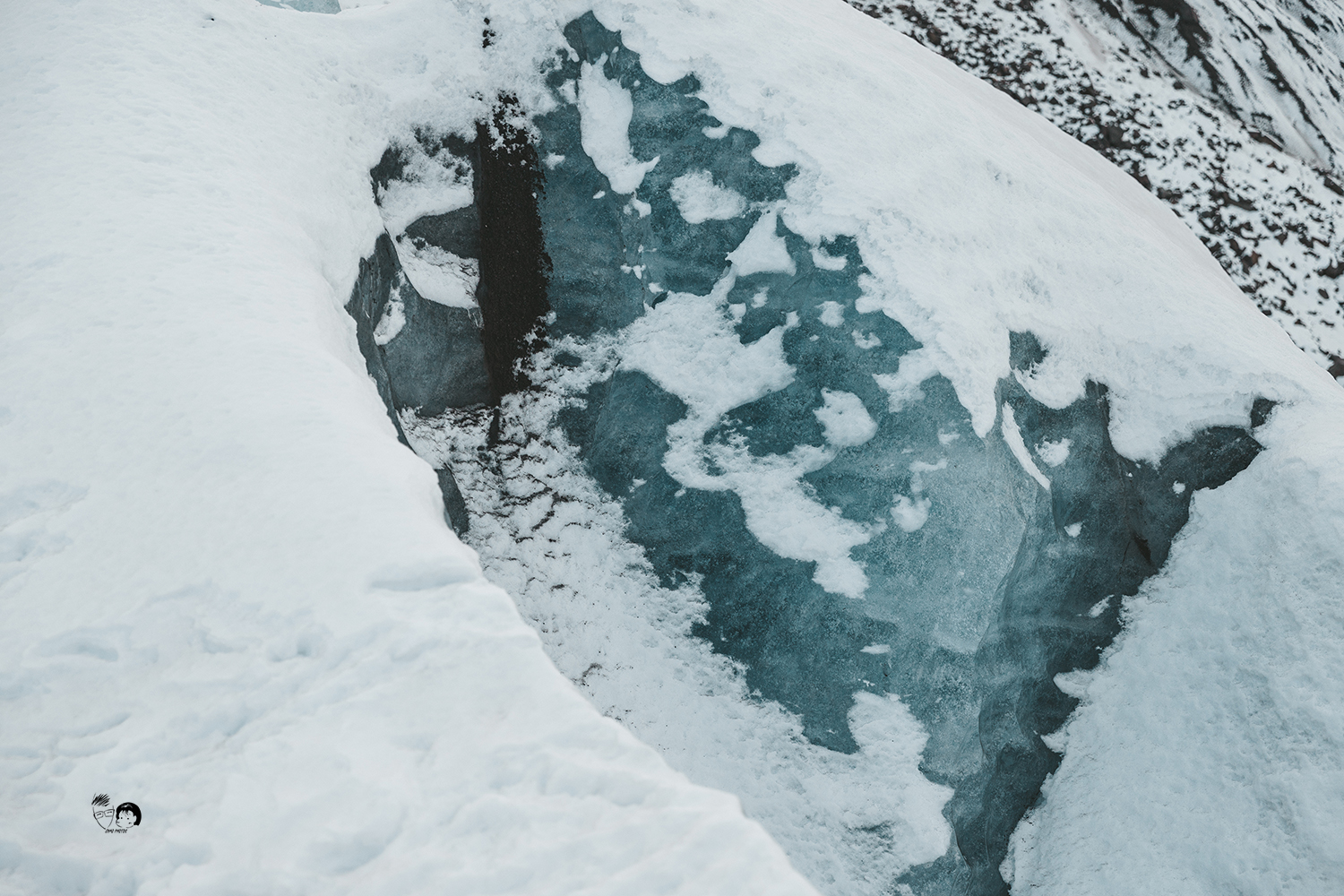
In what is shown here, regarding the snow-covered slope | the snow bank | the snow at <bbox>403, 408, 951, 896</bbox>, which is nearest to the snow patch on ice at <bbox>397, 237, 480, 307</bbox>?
the snow at <bbox>403, 408, 951, 896</bbox>

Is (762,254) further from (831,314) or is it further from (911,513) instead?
(911,513)

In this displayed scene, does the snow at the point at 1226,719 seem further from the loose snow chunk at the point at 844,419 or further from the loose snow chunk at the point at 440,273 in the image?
the loose snow chunk at the point at 440,273

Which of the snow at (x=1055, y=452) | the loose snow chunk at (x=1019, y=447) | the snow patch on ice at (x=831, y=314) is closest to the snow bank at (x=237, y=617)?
the snow patch on ice at (x=831, y=314)

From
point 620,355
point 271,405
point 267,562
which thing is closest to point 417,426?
point 620,355

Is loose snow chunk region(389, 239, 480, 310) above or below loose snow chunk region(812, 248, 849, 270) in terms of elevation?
below

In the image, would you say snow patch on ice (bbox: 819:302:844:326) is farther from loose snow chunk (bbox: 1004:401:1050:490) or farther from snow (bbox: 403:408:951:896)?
snow (bbox: 403:408:951:896)

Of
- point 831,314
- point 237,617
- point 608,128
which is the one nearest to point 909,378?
point 831,314
